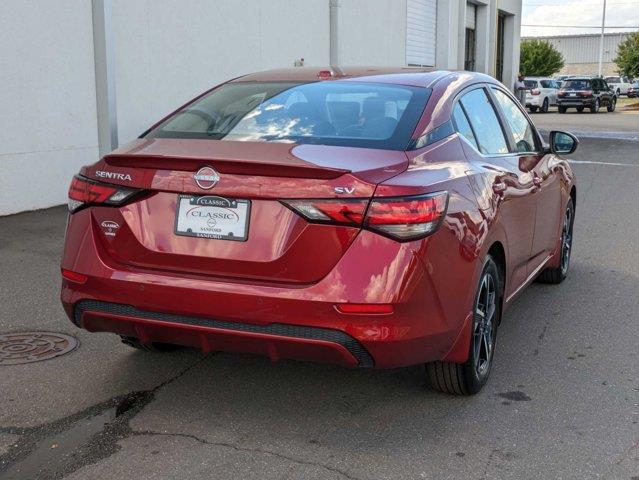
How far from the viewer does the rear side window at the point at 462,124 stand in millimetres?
4343

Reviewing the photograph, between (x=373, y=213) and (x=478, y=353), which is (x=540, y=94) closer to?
(x=478, y=353)

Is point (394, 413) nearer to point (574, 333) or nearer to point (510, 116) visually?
point (574, 333)

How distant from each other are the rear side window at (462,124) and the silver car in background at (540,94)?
39.8 metres

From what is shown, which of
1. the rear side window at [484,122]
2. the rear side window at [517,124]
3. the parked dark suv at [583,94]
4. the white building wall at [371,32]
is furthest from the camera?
the parked dark suv at [583,94]

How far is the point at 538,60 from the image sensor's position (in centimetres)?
7606

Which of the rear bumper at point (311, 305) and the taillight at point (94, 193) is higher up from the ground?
the taillight at point (94, 193)

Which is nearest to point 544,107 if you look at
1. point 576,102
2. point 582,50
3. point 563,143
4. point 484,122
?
point 576,102

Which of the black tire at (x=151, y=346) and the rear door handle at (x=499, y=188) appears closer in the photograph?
the rear door handle at (x=499, y=188)

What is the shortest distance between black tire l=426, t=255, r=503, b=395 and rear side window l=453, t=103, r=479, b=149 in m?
0.67

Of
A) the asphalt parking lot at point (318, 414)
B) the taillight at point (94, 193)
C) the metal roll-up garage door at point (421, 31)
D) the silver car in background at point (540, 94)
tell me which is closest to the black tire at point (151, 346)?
the asphalt parking lot at point (318, 414)

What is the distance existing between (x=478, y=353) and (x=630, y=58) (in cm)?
6501

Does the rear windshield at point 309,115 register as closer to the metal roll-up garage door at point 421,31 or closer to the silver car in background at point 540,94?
the metal roll-up garage door at point 421,31

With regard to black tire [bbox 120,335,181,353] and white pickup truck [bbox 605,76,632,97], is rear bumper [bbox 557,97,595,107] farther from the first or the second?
black tire [bbox 120,335,181,353]

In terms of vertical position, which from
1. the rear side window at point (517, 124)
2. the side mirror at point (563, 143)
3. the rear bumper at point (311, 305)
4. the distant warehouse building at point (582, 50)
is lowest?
the rear bumper at point (311, 305)
